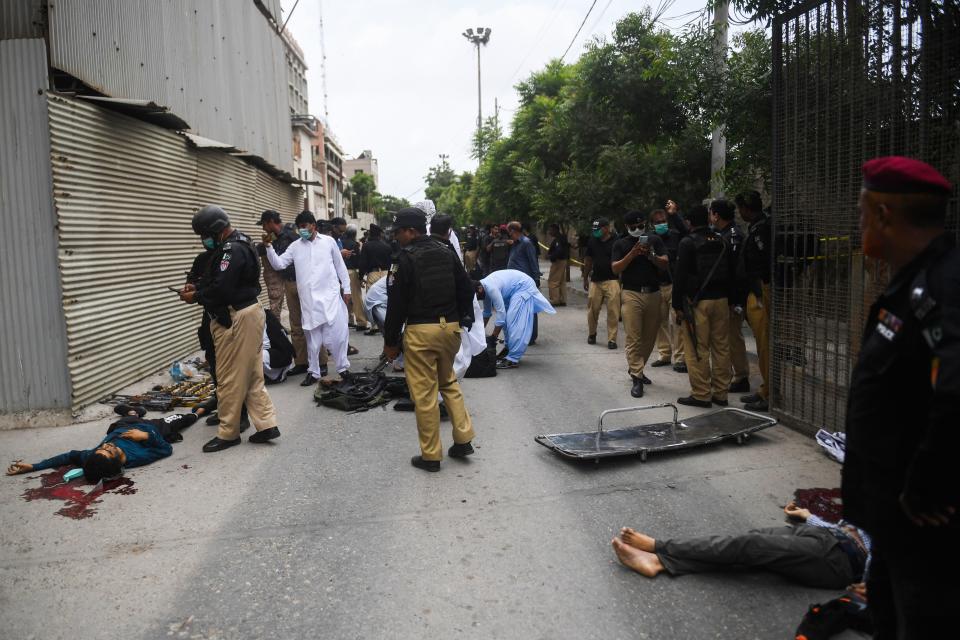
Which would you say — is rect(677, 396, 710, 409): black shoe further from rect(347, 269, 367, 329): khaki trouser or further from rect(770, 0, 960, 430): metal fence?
rect(347, 269, 367, 329): khaki trouser

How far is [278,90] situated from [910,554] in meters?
18.9

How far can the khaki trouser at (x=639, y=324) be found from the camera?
7629mm

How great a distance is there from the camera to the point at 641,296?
25.2 ft

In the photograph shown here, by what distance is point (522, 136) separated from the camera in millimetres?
26297

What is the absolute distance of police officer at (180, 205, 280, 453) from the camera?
564 centimetres

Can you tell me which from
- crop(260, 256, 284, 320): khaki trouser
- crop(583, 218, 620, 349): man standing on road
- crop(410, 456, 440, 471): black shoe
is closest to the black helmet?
crop(410, 456, 440, 471): black shoe

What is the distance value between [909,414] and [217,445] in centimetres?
520

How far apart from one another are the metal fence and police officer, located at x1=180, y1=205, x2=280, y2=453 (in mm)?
4575

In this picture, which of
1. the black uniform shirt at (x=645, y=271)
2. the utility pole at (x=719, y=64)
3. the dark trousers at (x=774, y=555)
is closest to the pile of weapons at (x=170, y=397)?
the black uniform shirt at (x=645, y=271)

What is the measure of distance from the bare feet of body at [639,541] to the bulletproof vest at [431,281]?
222cm

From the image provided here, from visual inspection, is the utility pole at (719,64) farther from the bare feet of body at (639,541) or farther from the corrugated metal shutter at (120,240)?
the corrugated metal shutter at (120,240)

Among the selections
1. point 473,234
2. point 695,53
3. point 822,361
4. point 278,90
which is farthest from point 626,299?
point 278,90

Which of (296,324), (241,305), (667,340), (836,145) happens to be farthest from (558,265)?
(241,305)

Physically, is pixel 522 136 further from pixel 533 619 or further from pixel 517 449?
pixel 533 619
